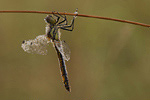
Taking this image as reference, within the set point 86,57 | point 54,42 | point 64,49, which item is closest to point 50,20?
point 54,42

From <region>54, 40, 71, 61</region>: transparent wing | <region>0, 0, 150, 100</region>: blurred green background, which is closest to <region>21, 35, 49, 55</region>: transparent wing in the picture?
<region>54, 40, 71, 61</region>: transparent wing

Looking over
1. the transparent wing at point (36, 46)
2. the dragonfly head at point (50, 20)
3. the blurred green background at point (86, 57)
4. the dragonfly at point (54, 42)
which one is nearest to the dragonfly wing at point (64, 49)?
the dragonfly at point (54, 42)

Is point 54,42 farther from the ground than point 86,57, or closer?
farther from the ground

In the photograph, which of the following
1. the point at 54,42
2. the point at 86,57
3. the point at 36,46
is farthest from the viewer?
the point at 86,57

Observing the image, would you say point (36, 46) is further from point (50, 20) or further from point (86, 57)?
point (86, 57)

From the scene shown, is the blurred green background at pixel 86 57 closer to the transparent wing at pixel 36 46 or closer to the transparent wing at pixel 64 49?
the transparent wing at pixel 64 49

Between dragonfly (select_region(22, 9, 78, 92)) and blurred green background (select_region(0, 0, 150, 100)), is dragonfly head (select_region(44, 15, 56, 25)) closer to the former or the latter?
dragonfly (select_region(22, 9, 78, 92))
